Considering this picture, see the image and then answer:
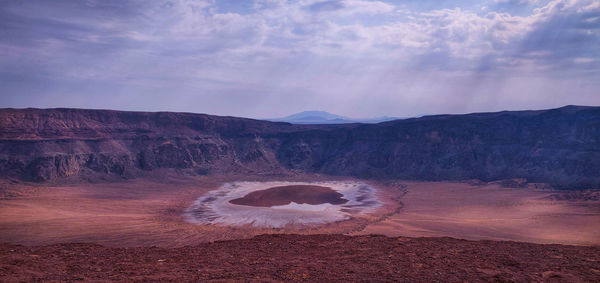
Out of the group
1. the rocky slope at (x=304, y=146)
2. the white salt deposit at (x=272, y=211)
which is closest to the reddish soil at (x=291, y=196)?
the white salt deposit at (x=272, y=211)

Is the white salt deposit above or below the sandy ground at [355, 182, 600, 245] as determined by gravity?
below

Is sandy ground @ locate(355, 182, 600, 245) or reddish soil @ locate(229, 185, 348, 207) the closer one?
sandy ground @ locate(355, 182, 600, 245)

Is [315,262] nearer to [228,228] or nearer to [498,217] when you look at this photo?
[228,228]

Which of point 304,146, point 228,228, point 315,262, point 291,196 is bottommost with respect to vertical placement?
point 228,228

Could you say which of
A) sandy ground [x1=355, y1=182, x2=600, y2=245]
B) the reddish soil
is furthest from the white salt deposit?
sandy ground [x1=355, y1=182, x2=600, y2=245]

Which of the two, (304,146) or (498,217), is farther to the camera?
(304,146)

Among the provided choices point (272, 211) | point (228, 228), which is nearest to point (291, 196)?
point (272, 211)

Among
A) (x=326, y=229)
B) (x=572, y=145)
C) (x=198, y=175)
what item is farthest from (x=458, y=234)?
(x=198, y=175)

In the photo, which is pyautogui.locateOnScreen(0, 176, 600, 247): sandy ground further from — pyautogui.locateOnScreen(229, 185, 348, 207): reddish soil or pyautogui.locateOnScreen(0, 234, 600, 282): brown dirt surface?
pyautogui.locateOnScreen(0, 234, 600, 282): brown dirt surface
